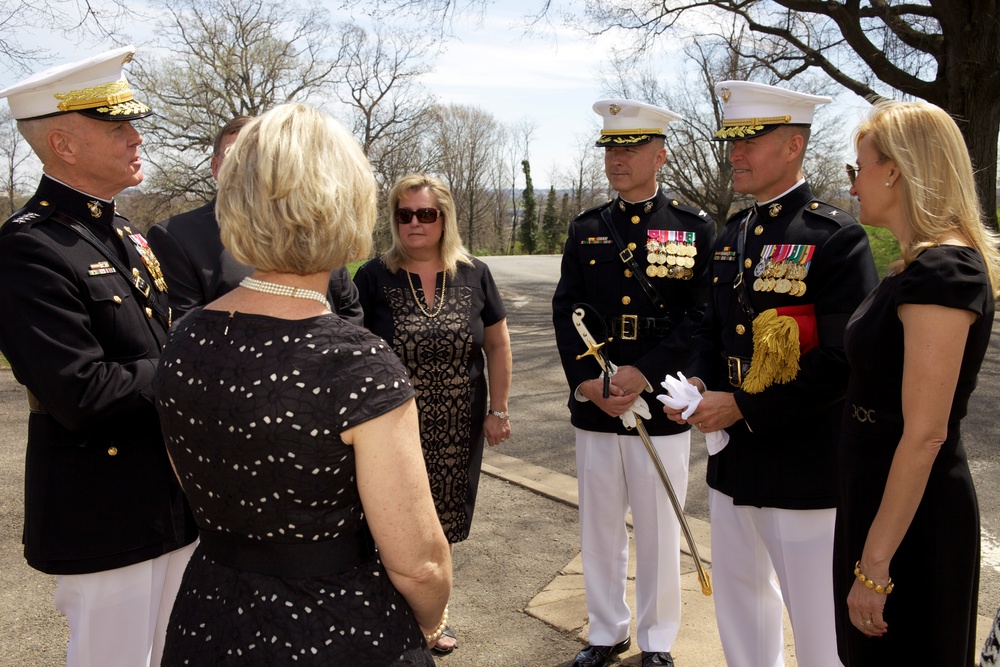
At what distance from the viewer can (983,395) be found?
292 inches

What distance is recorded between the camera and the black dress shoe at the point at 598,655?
331 centimetres

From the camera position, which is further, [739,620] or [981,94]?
[981,94]

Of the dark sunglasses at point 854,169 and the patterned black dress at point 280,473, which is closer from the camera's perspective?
the patterned black dress at point 280,473

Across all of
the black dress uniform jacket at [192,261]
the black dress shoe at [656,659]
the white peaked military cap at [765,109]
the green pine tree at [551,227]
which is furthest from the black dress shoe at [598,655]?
the green pine tree at [551,227]

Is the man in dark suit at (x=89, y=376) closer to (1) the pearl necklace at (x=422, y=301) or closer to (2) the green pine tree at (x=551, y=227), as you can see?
(1) the pearl necklace at (x=422, y=301)

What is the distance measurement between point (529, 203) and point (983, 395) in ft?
191

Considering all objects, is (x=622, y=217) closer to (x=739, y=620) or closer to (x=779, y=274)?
(x=779, y=274)

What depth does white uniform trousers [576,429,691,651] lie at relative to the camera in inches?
136

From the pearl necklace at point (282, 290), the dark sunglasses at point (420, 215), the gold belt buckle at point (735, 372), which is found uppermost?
the dark sunglasses at point (420, 215)

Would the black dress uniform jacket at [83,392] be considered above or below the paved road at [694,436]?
above

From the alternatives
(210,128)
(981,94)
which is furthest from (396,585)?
(210,128)

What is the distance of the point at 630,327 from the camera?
364 cm

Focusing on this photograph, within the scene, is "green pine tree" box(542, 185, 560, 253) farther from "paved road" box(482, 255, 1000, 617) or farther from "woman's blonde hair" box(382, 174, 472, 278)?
"woman's blonde hair" box(382, 174, 472, 278)

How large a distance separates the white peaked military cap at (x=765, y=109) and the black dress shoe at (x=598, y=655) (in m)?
2.23
